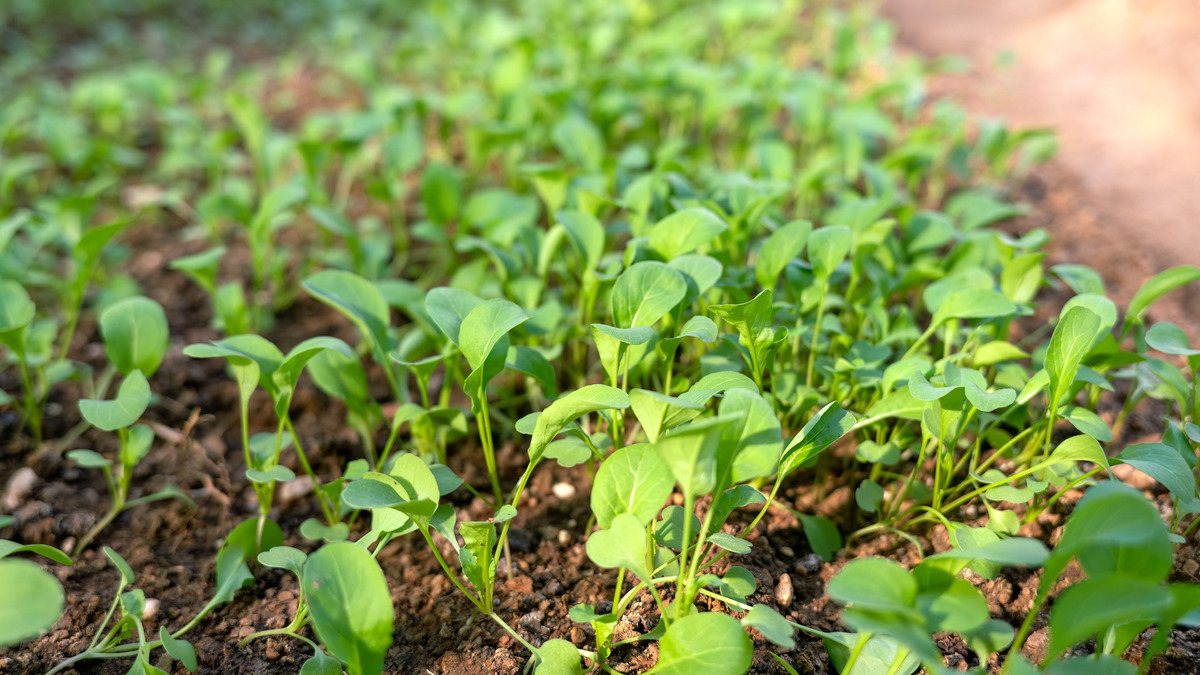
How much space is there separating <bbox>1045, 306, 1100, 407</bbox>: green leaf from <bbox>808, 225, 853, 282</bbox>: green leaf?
1.23ft

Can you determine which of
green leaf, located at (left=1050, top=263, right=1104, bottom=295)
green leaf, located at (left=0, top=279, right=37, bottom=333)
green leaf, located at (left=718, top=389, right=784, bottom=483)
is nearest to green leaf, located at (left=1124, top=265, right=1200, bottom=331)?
green leaf, located at (left=1050, top=263, right=1104, bottom=295)

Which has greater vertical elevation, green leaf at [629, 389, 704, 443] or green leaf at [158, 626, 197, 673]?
green leaf at [629, 389, 704, 443]

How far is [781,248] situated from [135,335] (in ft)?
4.03

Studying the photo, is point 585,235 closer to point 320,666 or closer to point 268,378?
point 268,378

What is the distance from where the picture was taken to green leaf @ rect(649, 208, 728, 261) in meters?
1.38

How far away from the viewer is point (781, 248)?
141 cm

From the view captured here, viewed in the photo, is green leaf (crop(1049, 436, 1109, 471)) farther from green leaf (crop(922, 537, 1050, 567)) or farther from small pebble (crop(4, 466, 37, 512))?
small pebble (crop(4, 466, 37, 512))

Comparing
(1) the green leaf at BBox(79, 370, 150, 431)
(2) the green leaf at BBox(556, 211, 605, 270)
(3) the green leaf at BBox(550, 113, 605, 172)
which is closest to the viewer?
(1) the green leaf at BBox(79, 370, 150, 431)

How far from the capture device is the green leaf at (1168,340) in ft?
3.97

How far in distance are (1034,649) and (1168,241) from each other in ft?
6.62

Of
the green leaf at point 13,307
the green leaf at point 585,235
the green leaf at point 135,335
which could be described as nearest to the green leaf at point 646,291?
the green leaf at point 585,235

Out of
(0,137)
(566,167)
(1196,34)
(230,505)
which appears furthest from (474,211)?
(1196,34)

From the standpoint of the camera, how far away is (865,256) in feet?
5.32

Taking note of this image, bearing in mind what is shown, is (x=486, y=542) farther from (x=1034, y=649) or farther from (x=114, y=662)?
(x=1034, y=649)
